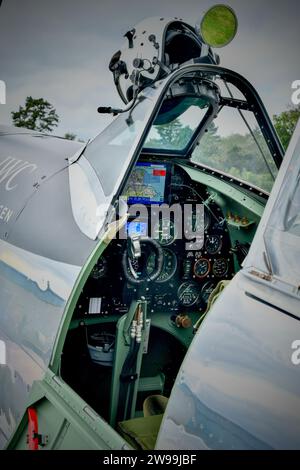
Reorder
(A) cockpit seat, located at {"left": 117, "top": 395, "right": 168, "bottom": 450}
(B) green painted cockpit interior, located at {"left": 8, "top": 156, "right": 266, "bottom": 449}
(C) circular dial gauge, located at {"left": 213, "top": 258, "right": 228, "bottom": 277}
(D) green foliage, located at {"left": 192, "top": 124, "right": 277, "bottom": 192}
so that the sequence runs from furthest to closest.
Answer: (C) circular dial gauge, located at {"left": 213, "top": 258, "right": 228, "bottom": 277} → (D) green foliage, located at {"left": 192, "top": 124, "right": 277, "bottom": 192} → (A) cockpit seat, located at {"left": 117, "top": 395, "right": 168, "bottom": 450} → (B) green painted cockpit interior, located at {"left": 8, "top": 156, "right": 266, "bottom": 449}

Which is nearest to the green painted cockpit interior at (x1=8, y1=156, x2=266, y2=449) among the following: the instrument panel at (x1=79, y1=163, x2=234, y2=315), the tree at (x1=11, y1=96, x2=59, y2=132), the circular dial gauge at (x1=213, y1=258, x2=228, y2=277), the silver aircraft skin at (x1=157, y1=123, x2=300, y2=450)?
the instrument panel at (x1=79, y1=163, x2=234, y2=315)

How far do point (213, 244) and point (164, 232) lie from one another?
409 mm

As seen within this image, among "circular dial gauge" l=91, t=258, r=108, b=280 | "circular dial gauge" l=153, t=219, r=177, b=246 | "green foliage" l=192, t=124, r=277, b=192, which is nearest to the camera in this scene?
"circular dial gauge" l=91, t=258, r=108, b=280

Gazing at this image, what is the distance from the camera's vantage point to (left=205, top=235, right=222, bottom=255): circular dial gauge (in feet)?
10.2

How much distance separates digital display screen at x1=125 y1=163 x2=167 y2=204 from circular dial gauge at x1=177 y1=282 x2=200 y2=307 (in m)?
0.61

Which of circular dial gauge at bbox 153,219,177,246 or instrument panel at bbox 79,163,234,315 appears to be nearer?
instrument panel at bbox 79,163,234,315

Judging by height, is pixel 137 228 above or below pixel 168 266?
above

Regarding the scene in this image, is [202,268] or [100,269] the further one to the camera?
[202,268]

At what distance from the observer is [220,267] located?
317cm

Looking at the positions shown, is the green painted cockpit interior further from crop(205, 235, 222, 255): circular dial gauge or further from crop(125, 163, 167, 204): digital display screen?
crop(125, 163, 167, 204): digital display screen

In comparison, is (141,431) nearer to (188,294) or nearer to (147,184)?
(188,294)

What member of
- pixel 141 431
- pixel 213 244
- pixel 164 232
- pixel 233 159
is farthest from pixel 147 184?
pixel 141 431

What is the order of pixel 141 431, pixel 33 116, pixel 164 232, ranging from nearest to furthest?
pixel 141 431, pixel 164 232, pixel 33 116
